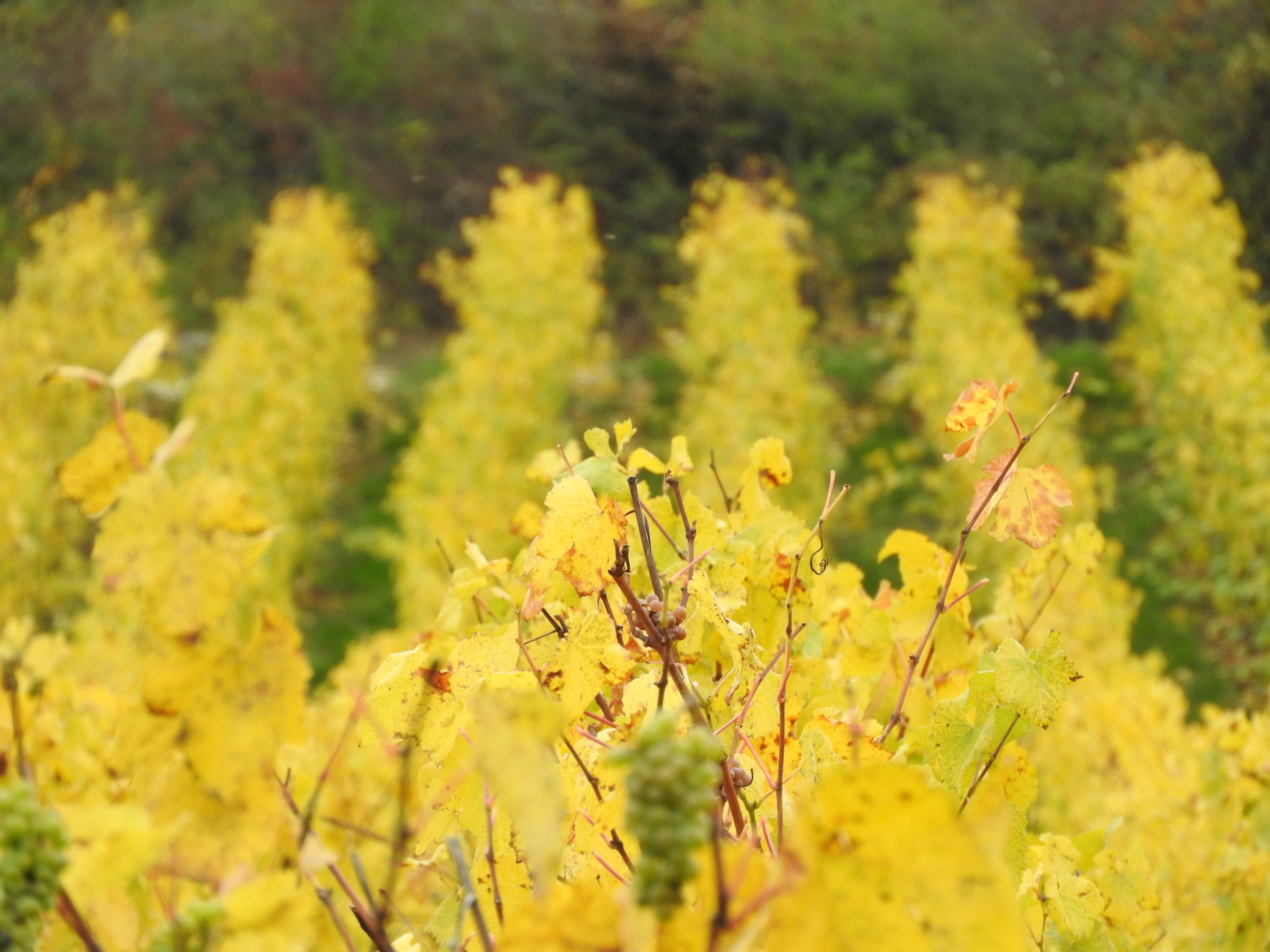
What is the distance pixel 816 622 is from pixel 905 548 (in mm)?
101

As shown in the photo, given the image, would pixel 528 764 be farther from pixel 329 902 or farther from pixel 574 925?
pixel 329 902

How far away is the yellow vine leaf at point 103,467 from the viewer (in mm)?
662

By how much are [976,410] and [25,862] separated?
632mm

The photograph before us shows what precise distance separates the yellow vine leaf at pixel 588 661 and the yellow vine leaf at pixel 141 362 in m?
0.32

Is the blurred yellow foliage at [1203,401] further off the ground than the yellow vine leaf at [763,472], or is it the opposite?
the yellow vine leaf at [763,472]

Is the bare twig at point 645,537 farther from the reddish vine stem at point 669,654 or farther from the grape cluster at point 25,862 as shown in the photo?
the grape cluster at point 25,862

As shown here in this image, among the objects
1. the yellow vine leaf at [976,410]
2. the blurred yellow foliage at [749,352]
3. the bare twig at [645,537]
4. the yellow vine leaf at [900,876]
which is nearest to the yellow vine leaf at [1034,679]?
the yellow vine leaf at [976,410]

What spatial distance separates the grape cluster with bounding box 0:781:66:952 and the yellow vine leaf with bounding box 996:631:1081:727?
0.56 meters

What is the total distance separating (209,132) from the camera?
46.2 feet

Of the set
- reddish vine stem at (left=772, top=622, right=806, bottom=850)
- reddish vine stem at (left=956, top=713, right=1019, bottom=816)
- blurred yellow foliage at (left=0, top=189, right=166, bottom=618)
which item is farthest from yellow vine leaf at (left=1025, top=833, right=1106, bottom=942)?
blurred yellow foliage at (left=0, top=189, right=166, bottom=618)

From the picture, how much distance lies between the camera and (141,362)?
696 mm

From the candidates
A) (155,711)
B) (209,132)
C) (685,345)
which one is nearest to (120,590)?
(155,711)

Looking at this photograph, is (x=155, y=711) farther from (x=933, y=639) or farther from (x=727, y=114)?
(x=727, y=114)

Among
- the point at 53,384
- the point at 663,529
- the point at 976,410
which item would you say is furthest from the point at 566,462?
the point at 53,384
